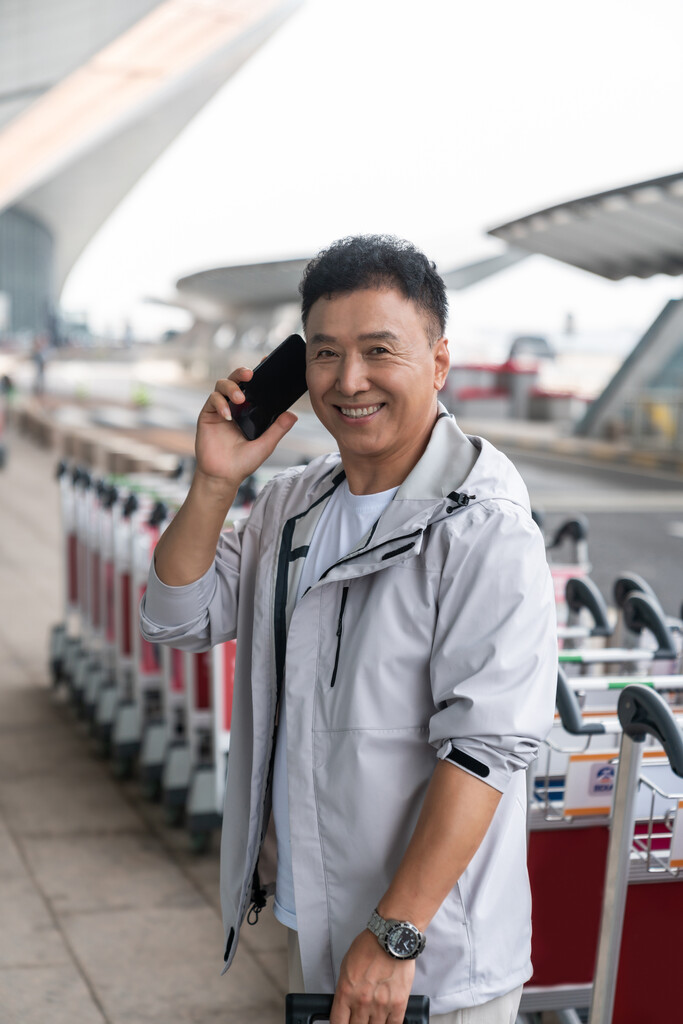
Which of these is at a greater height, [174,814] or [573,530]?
[573,530]

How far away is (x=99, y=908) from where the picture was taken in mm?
3912

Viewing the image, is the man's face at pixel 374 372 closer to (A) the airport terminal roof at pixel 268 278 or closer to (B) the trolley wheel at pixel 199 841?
(B) the trolley wheel at pixel 199 841

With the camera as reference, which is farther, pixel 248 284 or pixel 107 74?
pixel 248 284

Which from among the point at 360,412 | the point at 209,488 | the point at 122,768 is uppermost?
the point at 360,412

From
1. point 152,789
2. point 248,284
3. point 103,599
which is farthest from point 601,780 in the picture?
point 248,284

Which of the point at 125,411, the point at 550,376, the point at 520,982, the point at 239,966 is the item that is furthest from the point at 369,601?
the point at 550,376

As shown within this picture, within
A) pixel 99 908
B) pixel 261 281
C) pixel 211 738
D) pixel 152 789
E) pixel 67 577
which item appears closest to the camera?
pixel 99 908

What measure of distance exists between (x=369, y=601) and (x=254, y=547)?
404mm

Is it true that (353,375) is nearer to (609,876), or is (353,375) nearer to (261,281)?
(609,876)

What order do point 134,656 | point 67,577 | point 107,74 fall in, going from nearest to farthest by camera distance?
point 134,656 < point 67,577 < point 107,74

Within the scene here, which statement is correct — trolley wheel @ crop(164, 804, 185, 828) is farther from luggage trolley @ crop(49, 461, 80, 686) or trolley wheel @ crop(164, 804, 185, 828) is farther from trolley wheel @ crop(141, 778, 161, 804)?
luggage trolley @ crop(49, 461, 80, 686)

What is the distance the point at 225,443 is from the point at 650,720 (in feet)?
2.92

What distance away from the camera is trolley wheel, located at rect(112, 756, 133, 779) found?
5141 mm

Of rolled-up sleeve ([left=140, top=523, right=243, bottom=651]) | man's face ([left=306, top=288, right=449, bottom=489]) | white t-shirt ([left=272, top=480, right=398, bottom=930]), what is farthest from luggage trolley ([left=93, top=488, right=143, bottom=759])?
man's face ([left=306, top=288, right=449, bottom=489])
